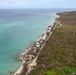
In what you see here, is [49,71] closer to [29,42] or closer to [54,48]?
[54,48]

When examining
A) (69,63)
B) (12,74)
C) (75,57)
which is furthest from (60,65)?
(12,74)

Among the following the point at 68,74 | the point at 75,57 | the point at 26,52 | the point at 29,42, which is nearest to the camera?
the point at 68,74

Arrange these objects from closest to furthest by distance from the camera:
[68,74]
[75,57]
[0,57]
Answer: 1. [68,74]
2. [75,57]
3. [0,57]

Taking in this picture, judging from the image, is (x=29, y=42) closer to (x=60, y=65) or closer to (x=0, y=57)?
(x=0, y=57)

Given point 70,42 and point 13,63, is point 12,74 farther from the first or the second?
point 70,42

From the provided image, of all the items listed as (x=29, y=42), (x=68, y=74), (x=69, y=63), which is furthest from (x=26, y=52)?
(x=68, y=74)

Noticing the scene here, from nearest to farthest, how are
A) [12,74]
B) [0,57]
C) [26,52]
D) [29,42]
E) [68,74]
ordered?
[68,74], [12,74], [0,57], [26,52], [29,42]

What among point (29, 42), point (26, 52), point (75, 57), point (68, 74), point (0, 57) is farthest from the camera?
point (29, 42)

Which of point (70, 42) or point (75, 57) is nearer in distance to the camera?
point (75, 57)

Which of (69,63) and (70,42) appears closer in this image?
(69,63)
